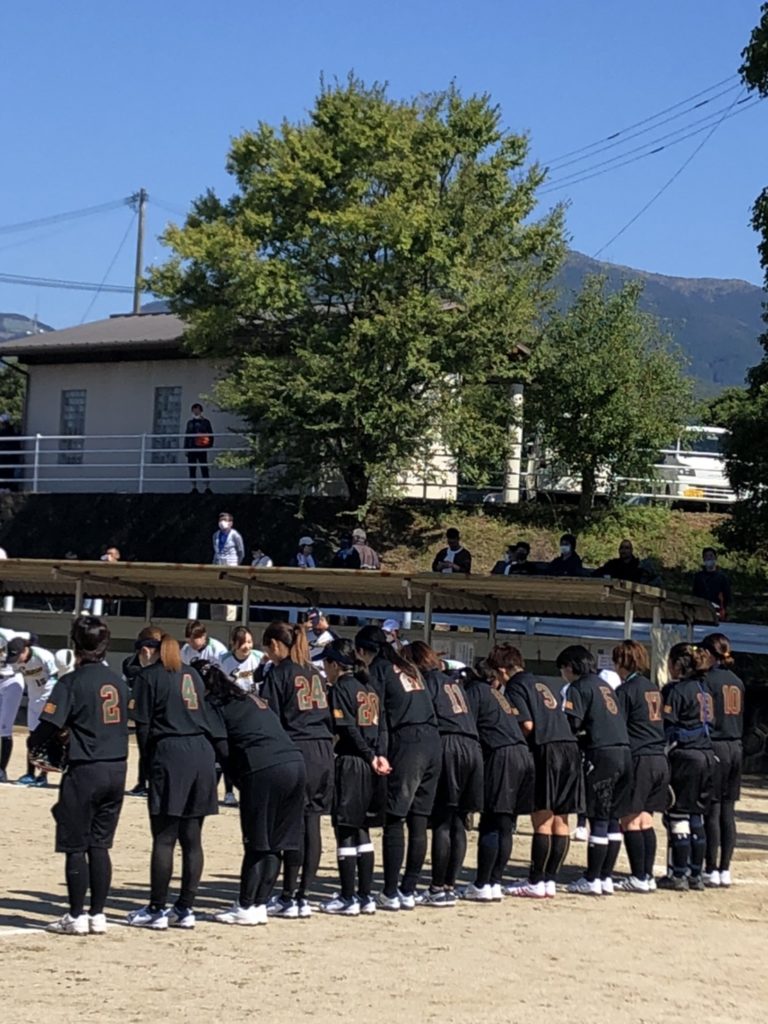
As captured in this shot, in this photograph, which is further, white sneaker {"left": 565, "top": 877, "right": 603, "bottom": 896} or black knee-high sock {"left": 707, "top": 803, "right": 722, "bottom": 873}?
black knee-high sock {"left": 707, "top": 803, "right": 722, "bottom": 873}

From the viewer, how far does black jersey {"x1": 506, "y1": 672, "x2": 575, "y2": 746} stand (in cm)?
1276

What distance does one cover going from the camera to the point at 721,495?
34.8 m

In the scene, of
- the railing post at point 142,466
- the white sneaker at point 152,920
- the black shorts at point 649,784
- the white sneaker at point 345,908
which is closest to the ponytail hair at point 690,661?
the black shorts at point 649,784

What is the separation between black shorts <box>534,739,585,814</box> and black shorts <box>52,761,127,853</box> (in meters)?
3.70

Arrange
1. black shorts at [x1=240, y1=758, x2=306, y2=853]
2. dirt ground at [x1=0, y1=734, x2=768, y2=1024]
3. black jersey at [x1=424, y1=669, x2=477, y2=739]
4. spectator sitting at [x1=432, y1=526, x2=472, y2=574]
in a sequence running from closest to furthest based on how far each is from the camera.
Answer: dirt ground at [x1=0, y1=734, x2=768, y2=1024], black shorts at [x1=240, y1=758, x2=306, y2=853], black jersey at [x1=424, y1=669, x2=477, y2=739], spectator sitting at [x1=432, y1=526, x2=472, y2=574]

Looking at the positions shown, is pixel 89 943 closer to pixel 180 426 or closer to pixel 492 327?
pixel 492 327

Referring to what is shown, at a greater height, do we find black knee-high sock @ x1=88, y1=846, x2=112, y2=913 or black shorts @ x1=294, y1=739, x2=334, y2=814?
black shorts @ x1=294, y1=739, x2=334, y2=814

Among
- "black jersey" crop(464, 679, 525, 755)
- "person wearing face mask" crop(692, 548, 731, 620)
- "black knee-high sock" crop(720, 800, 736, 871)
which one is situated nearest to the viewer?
"black jersey" crop(464, 679, 525, 755)

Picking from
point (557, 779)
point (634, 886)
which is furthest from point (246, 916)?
point (634, 886)

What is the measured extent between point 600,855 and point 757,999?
359 centimetres

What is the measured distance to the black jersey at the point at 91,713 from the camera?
10.3 meters

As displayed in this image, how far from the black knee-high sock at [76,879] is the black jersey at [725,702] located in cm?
581

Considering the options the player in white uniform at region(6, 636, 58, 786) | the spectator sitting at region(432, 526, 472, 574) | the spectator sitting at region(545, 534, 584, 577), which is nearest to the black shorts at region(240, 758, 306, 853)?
the player in white uniform at region(6, 636, 58, 786)

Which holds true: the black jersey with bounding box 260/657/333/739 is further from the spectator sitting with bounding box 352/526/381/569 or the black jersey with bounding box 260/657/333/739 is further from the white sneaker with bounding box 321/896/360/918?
the spectator sitting with bounding box 352/526/381/569
